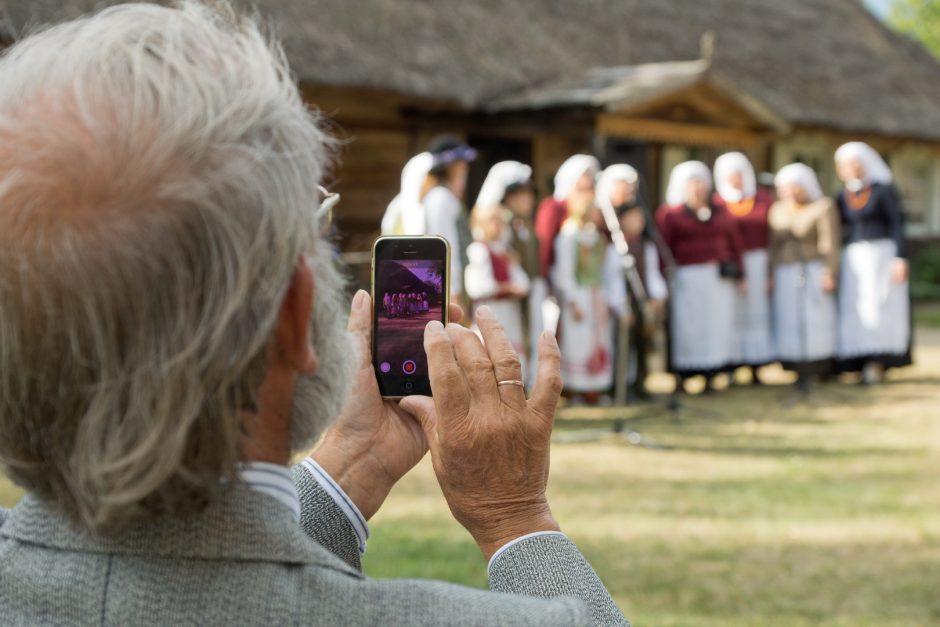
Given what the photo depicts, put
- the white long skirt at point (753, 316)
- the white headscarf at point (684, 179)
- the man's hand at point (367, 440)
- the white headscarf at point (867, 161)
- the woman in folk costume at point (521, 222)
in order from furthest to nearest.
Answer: the white long skirt at point (753, 316) → the white headscarf at point (867, 161) → the white headscarf at point (684, 179) → the woman in folk costume at point (521, 222) → the man's hand at point (367, 440)

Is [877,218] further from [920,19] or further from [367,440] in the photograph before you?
[920,19]

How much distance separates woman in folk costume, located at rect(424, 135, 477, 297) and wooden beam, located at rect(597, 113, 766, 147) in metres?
6.23

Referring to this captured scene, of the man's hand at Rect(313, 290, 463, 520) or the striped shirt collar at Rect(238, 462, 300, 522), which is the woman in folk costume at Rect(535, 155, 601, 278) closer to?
the man's hand at Rect(313, 290, 463, 520)

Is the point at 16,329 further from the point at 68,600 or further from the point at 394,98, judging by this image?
the point at 394,98

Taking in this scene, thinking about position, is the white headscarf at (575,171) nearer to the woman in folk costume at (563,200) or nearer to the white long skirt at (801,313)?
the woman in folk costume at (563,200)

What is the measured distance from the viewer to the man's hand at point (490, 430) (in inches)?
52.1

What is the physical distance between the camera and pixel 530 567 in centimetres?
131

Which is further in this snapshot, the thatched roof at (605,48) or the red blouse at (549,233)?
the thatched roof at (605,48)

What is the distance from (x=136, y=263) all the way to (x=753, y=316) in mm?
9858

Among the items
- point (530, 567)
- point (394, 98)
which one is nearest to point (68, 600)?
point (530, 567)

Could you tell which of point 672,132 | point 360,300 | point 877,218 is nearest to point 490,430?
point 360,300

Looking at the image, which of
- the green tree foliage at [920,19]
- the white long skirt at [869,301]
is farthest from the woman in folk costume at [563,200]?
the green tree foliage at [920,19]

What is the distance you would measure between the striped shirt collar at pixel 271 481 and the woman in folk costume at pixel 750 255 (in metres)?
9.52

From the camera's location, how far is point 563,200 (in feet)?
29.6
